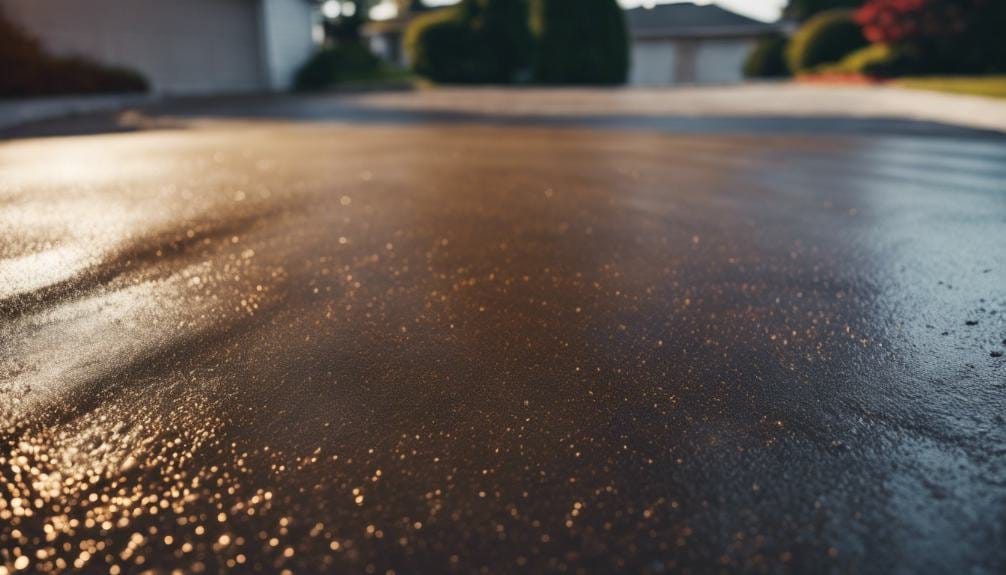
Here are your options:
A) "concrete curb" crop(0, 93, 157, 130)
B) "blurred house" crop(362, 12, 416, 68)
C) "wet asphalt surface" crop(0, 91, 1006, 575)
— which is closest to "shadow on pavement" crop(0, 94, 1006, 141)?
"concrete curb" crop(0, 93, 157, 130)

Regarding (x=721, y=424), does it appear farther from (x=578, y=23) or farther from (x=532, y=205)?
(x=578, y=23)

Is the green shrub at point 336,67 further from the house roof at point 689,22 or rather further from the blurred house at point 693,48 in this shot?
the blurred house at point 693,48

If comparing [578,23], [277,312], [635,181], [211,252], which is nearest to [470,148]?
[635,181]

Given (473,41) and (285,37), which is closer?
(285,37)

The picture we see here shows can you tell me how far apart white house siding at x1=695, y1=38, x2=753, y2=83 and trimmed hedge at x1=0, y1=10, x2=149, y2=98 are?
28.4 metres

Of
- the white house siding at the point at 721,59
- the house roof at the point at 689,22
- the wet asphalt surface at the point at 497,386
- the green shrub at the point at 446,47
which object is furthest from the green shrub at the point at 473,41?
the wet asphalt surface at the point at 497,386

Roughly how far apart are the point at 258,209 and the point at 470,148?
3656mm

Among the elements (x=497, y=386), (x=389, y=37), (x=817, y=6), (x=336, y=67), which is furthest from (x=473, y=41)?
(x=497, y=386)

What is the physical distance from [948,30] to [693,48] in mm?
19748

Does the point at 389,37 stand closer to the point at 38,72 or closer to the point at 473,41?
the point at 473,41

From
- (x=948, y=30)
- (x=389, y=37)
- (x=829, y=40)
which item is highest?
(x=389, y=37)

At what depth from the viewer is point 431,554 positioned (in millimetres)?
1182

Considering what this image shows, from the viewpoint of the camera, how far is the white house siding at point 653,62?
33.9 m

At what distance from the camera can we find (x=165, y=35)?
56.5 ft
